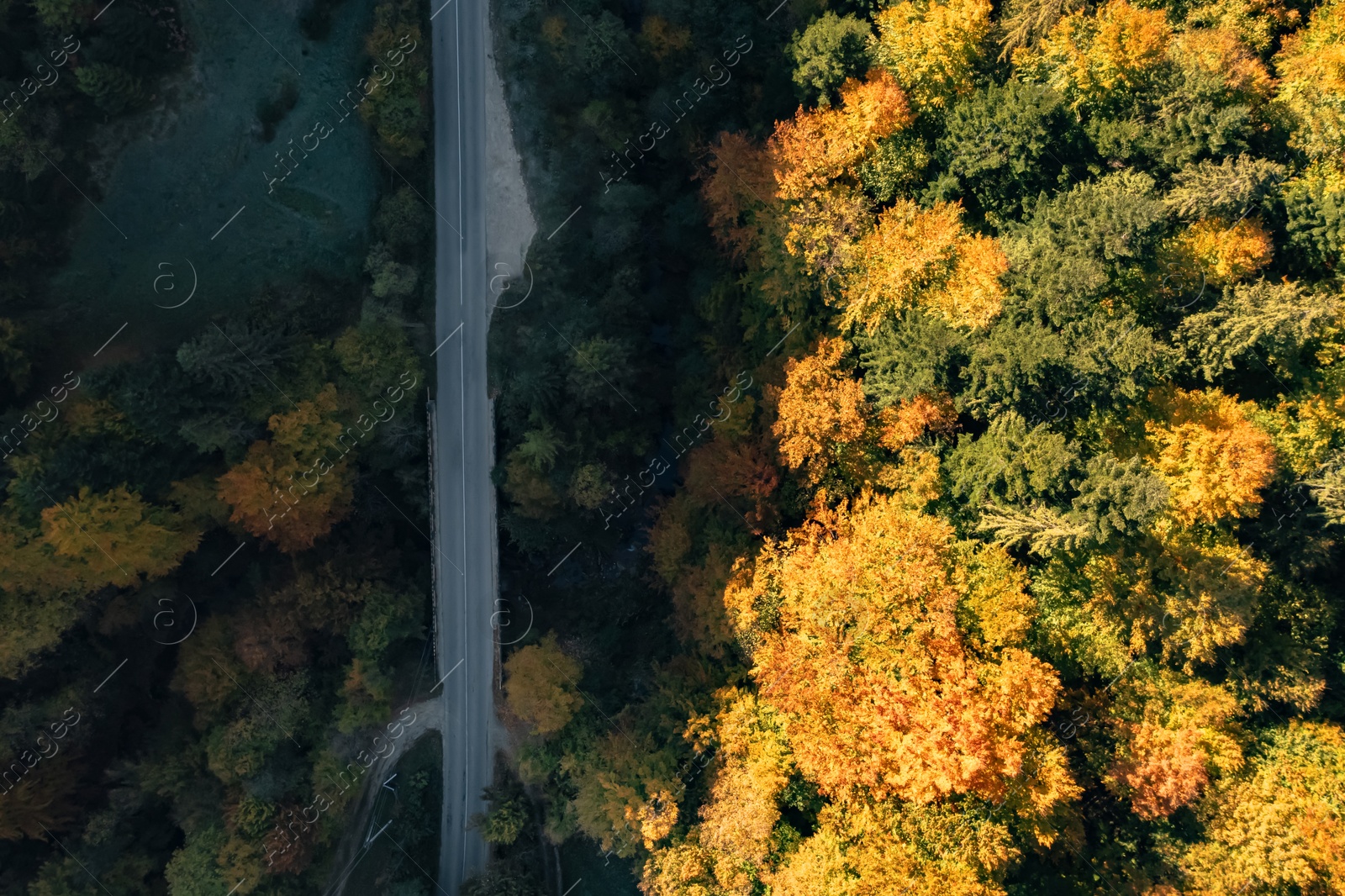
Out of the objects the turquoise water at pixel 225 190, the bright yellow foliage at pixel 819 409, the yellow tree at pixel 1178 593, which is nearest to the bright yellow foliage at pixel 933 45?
the bright yellow foliage at pixel 819 409

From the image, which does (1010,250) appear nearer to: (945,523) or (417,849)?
(945,523)

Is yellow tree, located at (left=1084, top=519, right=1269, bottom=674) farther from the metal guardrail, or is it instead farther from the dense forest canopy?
the metal guardrail

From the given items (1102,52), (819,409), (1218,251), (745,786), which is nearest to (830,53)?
(1102,52)

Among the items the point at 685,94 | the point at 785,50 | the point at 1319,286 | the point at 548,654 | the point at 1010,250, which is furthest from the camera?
the point at 548,654

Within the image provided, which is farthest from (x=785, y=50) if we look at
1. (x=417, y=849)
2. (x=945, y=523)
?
(x=417, y=849)

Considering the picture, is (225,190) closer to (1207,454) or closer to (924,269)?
(924,269)

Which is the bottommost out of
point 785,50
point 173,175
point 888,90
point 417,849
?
point 417,849

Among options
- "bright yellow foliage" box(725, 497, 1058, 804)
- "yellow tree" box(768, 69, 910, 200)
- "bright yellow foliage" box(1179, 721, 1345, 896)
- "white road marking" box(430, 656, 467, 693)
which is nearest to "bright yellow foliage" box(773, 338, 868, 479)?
"bright yellow foliage" box(725, 497, 1058, 804)
